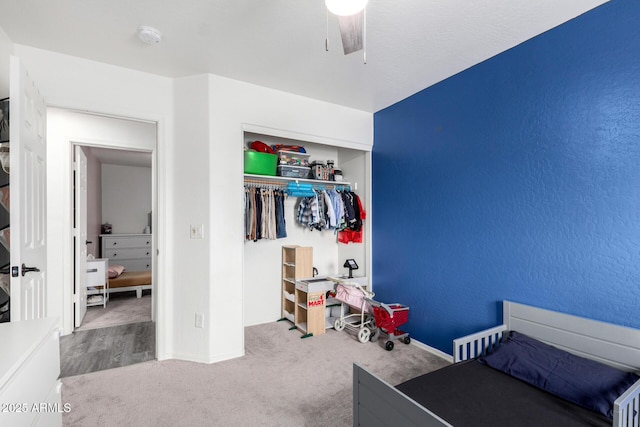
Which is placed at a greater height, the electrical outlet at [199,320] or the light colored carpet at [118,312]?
the electrical outlet at [199,320]

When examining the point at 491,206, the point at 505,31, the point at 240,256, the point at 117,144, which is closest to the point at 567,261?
the point at 491,206

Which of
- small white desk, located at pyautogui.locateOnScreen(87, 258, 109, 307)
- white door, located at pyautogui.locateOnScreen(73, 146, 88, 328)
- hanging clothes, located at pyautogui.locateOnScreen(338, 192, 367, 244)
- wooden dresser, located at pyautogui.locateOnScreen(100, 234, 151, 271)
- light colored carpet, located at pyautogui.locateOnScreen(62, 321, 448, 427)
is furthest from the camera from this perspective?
wooden dresser, located at pyautogui.locateOnScreen(100, 234, 151, 271)

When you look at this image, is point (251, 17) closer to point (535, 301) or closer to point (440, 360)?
point (535, 301)

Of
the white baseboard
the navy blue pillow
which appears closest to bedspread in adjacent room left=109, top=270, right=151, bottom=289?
the white baseboard

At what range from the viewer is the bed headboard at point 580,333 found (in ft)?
5.72

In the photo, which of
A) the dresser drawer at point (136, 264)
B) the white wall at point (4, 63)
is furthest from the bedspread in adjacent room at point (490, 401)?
the dresser drawer at point (136, 264)

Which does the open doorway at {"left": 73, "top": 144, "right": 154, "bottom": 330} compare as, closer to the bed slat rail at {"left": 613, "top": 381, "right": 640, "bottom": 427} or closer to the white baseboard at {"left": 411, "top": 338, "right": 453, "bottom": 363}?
the white baseboard at {"left": 411, "top": 338, "right": 453, "bottom": 363}

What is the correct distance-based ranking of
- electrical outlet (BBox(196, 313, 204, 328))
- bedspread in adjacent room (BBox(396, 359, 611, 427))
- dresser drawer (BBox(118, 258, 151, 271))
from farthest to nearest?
dresser drawer (BBox(118, 258, 151, 271))
electrical outlet (BBox(196, 313, 204, 328))
bedspread in adjacent room (BBox(396, 359, 611, 427))

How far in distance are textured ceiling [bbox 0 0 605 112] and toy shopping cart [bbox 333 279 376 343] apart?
2134 millimetres

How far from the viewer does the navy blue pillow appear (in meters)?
1.58

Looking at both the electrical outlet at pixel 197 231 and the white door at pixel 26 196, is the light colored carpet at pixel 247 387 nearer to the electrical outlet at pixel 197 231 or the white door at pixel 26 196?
the white door at pixel 26 196

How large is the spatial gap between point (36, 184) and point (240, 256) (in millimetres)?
1553

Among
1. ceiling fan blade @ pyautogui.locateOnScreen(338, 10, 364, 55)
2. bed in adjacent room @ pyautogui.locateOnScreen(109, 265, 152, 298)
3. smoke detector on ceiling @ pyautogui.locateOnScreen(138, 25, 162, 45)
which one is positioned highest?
smoke detector on ceiling @ pyautogui.locateOnScreen(138, 25, 162, 45)

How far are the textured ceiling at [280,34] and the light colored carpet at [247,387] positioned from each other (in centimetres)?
257
